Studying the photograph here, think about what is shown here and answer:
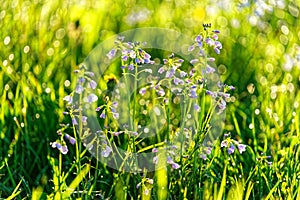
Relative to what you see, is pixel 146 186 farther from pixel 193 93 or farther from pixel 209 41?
pixel 209 41

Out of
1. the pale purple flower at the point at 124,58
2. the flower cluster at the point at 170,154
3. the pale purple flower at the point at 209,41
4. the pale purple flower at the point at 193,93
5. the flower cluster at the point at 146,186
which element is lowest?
the flower cluster at the point at 146,186

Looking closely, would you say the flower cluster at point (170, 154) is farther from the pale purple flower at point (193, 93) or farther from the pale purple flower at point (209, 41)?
the pale purple flower at point (209, 41)

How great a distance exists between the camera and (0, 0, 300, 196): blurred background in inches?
96.7

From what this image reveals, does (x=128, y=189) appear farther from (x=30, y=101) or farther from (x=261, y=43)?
(x=261, y=43)

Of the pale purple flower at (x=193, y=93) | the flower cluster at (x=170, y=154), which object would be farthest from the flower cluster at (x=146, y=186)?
the pale purple flower at (x=193, y=93)

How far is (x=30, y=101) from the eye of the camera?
8.67 feet

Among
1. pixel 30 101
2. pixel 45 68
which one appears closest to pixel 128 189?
pixel 30 101

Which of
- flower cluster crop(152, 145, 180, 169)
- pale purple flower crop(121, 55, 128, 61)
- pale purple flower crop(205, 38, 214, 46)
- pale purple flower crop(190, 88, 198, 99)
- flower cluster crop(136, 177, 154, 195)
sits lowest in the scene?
flower cluster crop(136, 177, 154, 195)

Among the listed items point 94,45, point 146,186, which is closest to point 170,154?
point 146,186

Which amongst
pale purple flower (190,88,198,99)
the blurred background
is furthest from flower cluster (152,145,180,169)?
the blurred background

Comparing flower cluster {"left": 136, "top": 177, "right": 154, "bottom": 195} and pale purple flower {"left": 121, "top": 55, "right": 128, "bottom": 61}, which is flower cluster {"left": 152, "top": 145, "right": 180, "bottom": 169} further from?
pale purple flower {"left": 121, "top": 55, "right": 128, "bottom": 61}

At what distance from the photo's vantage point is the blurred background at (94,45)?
2.46 meters

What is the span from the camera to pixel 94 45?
3.35 m

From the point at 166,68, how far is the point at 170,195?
1.45 feet
